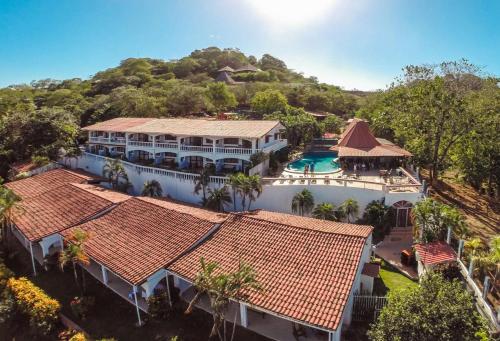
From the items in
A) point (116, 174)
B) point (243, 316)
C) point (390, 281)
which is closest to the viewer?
point (243, 316)

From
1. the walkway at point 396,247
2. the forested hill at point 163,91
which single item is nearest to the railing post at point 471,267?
the walkway at point 396,247

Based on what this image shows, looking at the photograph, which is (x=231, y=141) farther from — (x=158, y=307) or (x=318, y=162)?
(x=158, y=307)

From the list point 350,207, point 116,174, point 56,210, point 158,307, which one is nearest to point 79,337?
point 158,307

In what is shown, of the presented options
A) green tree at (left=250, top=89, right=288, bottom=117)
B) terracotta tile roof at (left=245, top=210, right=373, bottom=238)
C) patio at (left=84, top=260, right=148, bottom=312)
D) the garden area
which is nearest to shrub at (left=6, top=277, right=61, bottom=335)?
the garden area

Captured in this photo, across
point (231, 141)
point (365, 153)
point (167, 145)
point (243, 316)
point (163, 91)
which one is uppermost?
point (163, 91)

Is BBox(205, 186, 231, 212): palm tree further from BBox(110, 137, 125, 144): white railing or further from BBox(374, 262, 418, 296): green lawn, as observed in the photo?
BBox(110, 137, 125, 144): white railing
